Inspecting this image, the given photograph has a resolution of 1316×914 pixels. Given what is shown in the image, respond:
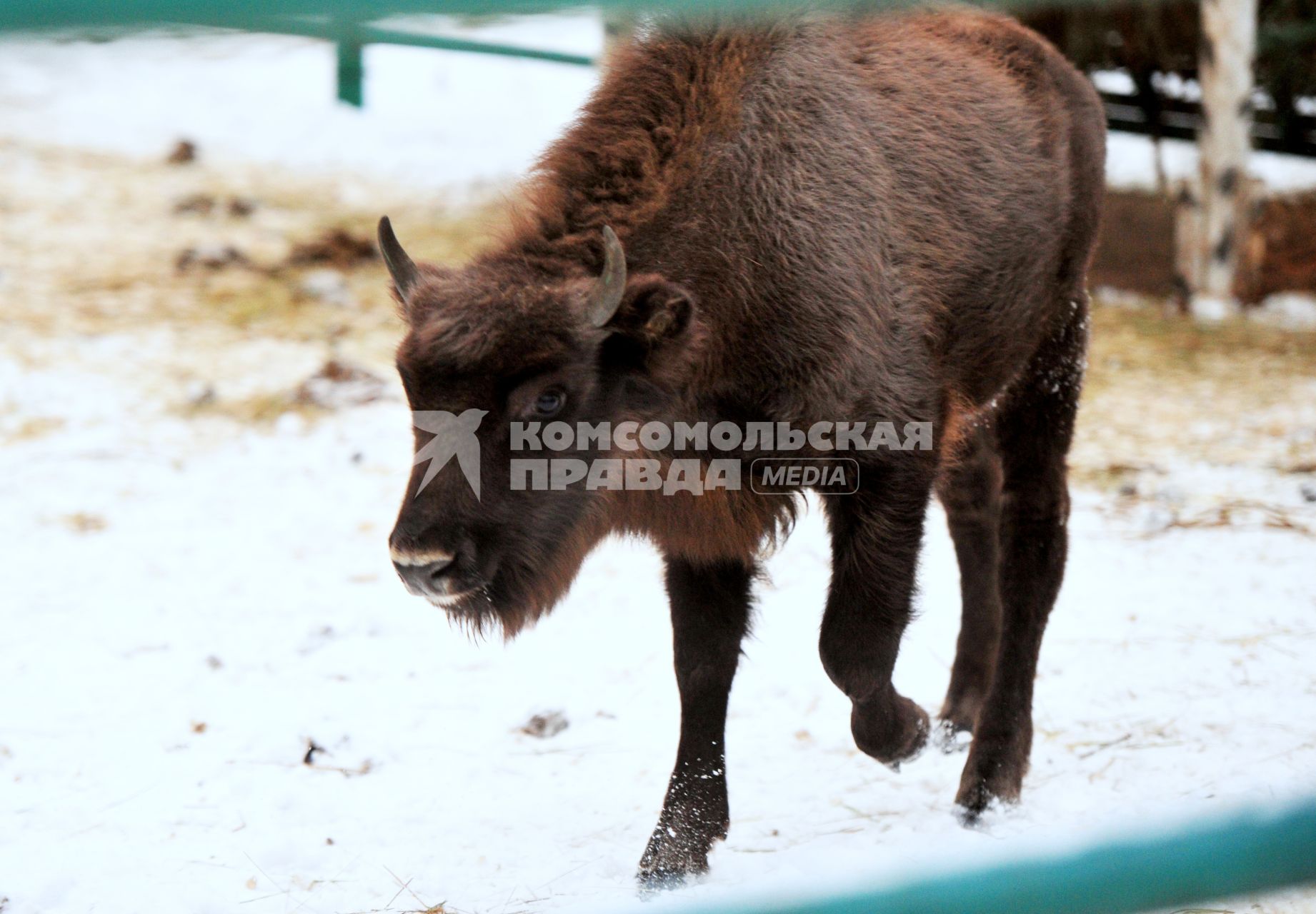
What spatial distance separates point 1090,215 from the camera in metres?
3.95

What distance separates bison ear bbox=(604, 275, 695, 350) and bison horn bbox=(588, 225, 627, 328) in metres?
0.03

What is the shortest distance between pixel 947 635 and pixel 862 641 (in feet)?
6.05

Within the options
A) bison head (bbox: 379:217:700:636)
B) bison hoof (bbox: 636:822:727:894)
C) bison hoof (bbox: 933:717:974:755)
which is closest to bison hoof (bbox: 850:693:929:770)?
bison hoof (bbox: 636:822:727:894)

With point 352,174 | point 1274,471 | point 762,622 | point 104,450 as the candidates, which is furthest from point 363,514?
point 352,174

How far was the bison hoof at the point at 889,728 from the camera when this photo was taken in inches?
128

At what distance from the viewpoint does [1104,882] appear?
88cm

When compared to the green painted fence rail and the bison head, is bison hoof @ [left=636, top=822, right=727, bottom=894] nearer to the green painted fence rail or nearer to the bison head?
the bison head

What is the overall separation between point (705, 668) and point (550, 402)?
101 centimetres

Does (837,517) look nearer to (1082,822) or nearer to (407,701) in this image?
(1082,822)

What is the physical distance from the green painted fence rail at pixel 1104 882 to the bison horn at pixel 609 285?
180cm

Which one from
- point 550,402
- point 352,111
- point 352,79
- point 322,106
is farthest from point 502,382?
point 322,106

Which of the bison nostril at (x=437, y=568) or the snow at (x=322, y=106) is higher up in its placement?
the bison nostril at (x=437, y=568)

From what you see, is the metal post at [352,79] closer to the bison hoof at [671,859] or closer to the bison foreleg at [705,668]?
the bison foreleg at [705,668]

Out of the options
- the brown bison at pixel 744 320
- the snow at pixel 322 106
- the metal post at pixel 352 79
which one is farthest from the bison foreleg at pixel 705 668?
the metal post at pixel 352 79
